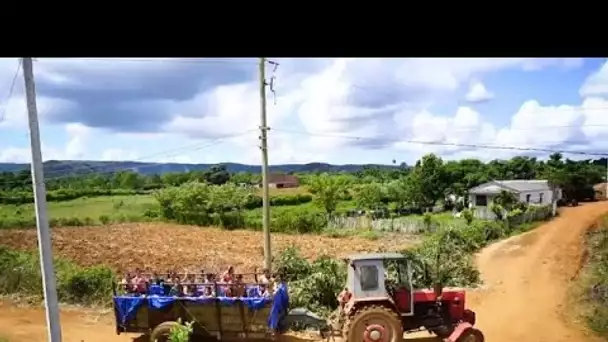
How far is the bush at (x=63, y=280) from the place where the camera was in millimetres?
8992

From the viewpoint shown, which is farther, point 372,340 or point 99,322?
point 99,322

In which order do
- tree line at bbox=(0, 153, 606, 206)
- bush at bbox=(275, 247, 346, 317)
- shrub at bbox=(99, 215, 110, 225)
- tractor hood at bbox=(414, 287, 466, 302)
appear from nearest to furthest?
tractor hood at bbox=(414, 287, 466, 302), bush at bbox=(275, 247, 346, 317), shrub at bbox=(99, 215, 110, 225), tree line at bbox=(0, 153, 606, 206)

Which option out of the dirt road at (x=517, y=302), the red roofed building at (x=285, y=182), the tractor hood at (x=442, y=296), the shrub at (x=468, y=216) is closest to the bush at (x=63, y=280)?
the dirt road at (x=517, y=302)

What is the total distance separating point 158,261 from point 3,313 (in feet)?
8.99

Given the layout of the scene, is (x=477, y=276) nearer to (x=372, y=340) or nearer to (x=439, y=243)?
(x=439, y=243)

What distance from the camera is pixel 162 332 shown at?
6102 millimetres

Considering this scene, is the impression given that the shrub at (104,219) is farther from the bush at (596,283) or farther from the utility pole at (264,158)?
the bush at (596,283)

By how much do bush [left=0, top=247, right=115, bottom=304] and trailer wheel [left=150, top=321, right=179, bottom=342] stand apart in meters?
2.87

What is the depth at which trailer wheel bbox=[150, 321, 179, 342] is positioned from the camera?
6.07 m

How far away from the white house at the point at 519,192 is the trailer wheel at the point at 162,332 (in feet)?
34.6

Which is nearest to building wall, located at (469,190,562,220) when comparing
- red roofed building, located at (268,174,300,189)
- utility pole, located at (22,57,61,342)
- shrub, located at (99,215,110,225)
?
red roofed building, located at (268,174,300,189)

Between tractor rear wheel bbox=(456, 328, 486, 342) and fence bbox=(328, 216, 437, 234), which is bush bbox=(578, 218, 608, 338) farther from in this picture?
fence bbox=(328, 216, 437, 234)
